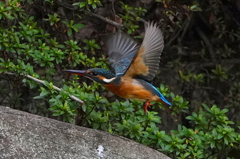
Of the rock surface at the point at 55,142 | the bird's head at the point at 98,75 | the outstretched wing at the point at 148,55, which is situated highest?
the outstretched wing at the point at 148,55

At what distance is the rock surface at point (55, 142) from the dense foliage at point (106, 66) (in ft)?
0.70

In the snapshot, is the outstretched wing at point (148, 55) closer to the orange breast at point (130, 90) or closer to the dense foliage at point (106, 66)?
the orange breast at point (130, 90)

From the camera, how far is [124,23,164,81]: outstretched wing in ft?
11.2

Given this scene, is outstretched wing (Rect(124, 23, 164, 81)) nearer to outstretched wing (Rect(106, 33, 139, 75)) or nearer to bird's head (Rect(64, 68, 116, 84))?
bird's head (Rect(64, 68, 116, 84))

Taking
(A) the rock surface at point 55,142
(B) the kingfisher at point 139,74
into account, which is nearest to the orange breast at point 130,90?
(B) the kingfisher at point 139,74

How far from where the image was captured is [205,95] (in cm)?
576

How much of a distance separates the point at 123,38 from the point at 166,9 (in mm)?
798

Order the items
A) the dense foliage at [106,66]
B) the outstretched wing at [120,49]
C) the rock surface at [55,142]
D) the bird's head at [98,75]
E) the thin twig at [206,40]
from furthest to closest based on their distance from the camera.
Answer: the thin twig at [206,40] < the outstretched wing at [120,49] < the dense foliage at [106,66] < the bird's head at [98,75] < the rock surface at [55,142]

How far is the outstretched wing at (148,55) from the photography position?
134 inches

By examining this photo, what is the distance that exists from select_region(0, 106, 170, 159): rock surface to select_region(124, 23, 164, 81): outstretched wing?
0.50m

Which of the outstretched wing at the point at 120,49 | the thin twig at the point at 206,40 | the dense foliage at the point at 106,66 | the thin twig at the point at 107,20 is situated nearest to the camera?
the dense foliage at the point at 106,66

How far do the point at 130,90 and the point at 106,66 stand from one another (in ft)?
2.60

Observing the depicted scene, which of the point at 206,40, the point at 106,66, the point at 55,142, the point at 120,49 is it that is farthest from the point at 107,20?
the point at 206,40

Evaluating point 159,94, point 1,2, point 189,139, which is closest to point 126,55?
point 159,94
